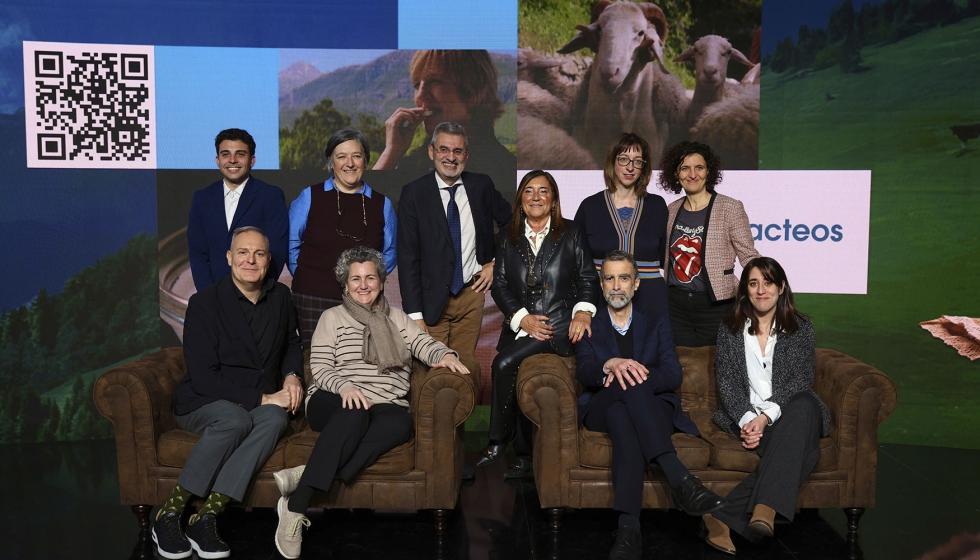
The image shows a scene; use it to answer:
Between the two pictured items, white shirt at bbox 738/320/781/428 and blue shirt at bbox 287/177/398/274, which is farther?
blue shirt at bbox 287/177/398/274

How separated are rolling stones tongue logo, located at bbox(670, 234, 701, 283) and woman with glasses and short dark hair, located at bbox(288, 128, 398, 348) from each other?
5.20 feet

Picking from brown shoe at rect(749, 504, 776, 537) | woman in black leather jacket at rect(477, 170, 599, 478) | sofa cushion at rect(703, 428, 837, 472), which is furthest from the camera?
woman in black leather jacket at rect(477, 170, 599, 478)

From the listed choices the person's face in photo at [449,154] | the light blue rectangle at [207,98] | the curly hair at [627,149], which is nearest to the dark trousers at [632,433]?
the curly hair at [627,149]

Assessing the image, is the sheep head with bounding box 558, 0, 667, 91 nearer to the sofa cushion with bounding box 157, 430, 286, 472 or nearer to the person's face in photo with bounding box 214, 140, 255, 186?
the person's face in photo with bounding box 214, 140, 255, 186

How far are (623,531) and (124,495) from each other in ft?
7.19

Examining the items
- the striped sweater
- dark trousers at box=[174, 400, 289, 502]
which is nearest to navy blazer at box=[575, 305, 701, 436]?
the striped sweater

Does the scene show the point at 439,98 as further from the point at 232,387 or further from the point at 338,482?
the point at 338,482

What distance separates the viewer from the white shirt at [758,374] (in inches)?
133

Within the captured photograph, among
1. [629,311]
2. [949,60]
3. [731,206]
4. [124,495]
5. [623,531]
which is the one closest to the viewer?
[623,531]

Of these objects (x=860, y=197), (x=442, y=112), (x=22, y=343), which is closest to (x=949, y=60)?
(x=860, y=197)

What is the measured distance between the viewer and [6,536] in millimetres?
3402

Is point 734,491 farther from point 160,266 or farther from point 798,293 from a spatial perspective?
point 160,266

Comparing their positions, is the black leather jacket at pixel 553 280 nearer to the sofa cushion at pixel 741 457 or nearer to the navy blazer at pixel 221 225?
the sofa cushion at pixel 741 457

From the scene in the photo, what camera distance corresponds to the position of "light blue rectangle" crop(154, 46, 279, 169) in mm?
5012
